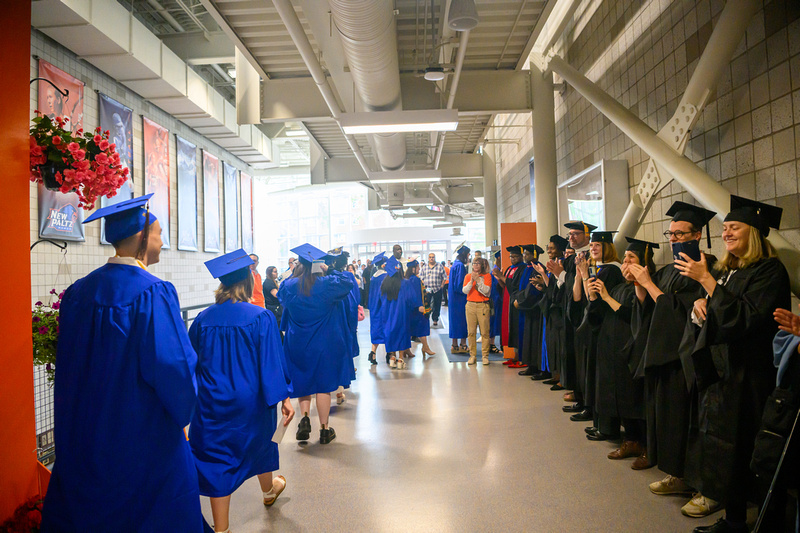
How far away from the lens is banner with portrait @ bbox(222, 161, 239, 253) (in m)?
11.3

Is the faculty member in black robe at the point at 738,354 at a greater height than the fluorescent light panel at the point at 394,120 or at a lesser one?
lesser

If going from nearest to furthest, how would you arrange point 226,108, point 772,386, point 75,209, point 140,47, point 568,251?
point 772,386, point 568,251, point 75,209, point 140,47, point 226,108

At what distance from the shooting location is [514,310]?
22.8 feet

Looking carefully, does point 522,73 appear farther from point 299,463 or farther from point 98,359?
point 98,359

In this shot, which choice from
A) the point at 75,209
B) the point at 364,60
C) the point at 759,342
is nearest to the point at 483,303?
the point at 364,60

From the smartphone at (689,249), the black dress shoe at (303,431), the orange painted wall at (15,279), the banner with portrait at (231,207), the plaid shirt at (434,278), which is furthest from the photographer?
the plaid shirt at (434,278)

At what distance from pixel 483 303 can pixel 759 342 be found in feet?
16.2

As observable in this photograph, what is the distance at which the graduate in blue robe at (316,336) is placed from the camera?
4.20 metres

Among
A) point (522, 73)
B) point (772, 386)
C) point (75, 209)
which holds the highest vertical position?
point (522, 73)

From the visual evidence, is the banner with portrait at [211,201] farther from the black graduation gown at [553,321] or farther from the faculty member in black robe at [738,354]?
the faculty member in black robe at [738,354]

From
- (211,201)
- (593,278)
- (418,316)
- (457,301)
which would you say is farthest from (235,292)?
(211,201)

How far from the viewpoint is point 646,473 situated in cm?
334

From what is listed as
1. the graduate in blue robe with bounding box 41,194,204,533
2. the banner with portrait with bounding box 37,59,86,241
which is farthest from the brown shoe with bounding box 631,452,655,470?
the banner with portrait with bounding box 37,59,86,241

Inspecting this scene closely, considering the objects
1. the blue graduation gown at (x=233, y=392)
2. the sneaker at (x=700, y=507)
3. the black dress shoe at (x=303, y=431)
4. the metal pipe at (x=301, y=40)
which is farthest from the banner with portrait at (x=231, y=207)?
the sneaker at (x=700, y=507)
